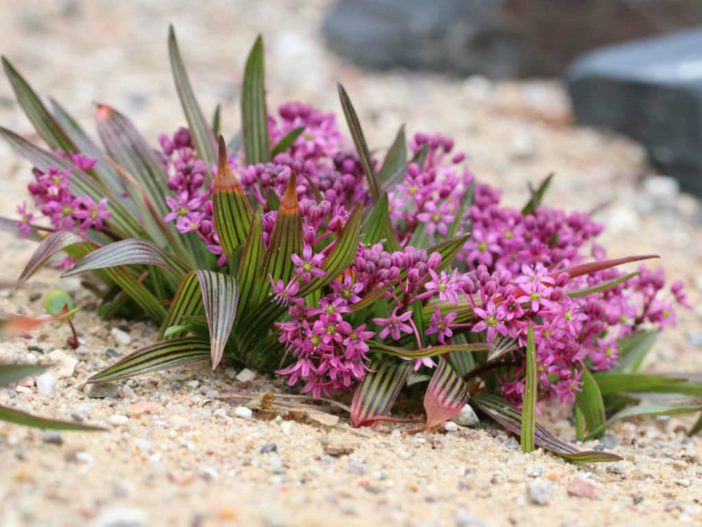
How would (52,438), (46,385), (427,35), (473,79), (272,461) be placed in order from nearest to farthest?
(52,438), (272,461), (46,385), (427,35), (473,79)

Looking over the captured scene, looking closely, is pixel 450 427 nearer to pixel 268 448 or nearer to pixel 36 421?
pixel 268 448

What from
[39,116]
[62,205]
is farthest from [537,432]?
[39,116]

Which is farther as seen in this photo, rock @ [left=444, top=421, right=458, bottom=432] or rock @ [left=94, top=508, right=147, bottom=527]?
rock @ [left=444, top=421, right=458, bottom=432]

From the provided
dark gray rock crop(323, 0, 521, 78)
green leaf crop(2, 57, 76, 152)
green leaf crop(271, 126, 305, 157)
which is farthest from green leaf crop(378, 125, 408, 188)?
dark gray rock crop(323, 0, 521, 78)

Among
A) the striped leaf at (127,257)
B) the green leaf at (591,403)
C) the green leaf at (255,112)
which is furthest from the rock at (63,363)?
the green leaf at (591,403)

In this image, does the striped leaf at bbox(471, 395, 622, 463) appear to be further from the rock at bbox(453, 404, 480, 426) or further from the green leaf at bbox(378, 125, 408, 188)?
the green leaf at bbox(378, 125, 408, 188)
